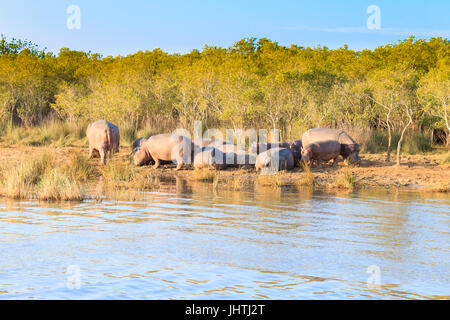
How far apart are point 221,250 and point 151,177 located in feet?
24.8

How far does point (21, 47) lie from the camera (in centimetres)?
4953

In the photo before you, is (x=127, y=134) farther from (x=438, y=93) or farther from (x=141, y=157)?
(x=438, y=93)

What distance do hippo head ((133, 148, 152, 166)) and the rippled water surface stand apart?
663cm

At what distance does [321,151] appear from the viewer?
17875 mm

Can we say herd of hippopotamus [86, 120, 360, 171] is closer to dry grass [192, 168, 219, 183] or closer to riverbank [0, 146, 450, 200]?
riverbank [0, 146, 450, 200]

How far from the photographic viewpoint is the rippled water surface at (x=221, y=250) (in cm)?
554

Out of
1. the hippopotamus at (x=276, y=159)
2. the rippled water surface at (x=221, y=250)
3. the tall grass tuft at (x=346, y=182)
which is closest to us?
the rippled water surface at (x=221, y=250)

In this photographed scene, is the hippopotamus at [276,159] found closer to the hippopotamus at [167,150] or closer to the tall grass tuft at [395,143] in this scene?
the hippopotamus at [167,150]

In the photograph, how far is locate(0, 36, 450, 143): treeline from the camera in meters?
20.8

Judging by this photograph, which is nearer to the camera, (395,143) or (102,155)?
(102,155)

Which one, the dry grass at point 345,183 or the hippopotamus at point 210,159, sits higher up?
the hippopotamus at point 210,159

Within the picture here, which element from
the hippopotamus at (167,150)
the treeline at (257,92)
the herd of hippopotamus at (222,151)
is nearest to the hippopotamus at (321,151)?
the herd of hippopotamus at (222,151)

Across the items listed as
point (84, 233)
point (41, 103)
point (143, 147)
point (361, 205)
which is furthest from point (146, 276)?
point (41, 103)

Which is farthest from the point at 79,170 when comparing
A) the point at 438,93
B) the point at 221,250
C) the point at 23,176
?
the point at 438,93
